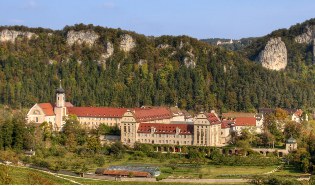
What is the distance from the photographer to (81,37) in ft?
444

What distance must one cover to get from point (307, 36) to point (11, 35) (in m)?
52.6

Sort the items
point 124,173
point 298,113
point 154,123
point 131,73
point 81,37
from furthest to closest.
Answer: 1. point 81,37
2. point 131,73
3. point 298,113
4. point 154,123
5. point 124,173

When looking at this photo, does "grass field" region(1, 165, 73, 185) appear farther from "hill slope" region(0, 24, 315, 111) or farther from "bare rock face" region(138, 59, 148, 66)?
"bare rock face" region(138, 59, 148, 66)

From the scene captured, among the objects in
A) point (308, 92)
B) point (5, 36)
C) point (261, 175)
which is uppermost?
point (5, 36)

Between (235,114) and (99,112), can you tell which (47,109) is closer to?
(99,112)

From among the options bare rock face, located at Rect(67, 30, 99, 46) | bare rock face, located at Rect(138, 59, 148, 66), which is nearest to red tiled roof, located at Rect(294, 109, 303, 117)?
bare rock face, located at Rect(138, 59, 148, 66)

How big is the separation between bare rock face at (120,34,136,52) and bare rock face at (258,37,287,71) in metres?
25.3

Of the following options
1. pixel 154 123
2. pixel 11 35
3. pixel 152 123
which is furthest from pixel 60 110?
pixel 11 35

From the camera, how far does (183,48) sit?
130m

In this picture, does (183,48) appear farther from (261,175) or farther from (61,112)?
(261,175)

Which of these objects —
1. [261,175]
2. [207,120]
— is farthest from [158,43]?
[261,175]

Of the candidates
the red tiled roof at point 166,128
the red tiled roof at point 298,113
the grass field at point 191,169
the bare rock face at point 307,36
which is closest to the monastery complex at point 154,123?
the red tiled roof at point 166,128

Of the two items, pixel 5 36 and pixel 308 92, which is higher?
pixel 5 36

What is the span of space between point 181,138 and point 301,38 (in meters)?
71.0
